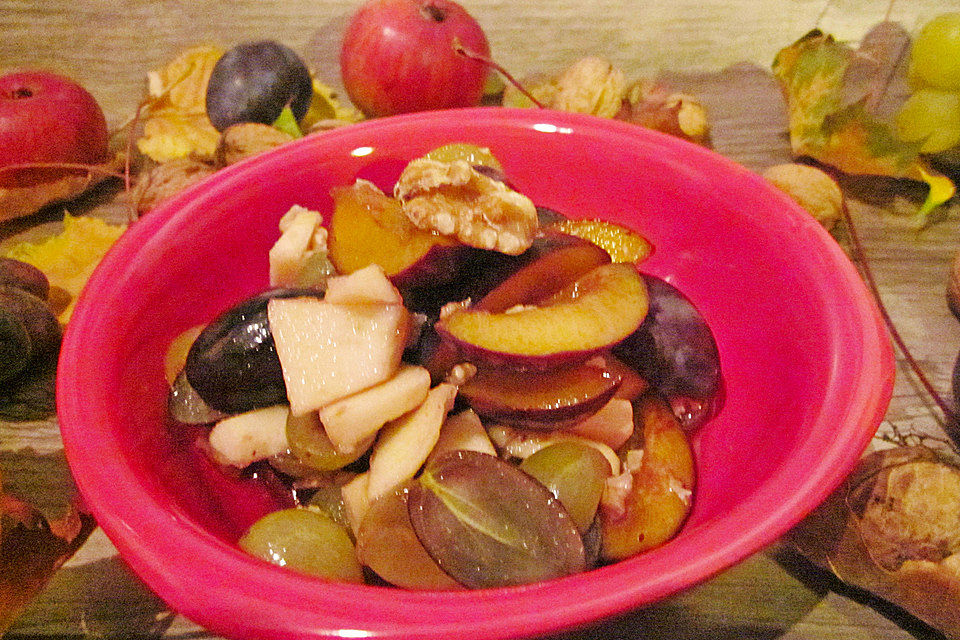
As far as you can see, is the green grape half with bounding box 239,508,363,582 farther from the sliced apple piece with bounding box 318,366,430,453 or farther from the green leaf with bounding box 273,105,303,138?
the green leaf with bounding box 273,105,303,138

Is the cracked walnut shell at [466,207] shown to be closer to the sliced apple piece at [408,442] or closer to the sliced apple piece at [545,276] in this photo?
the sliced apple piece at [545,276]

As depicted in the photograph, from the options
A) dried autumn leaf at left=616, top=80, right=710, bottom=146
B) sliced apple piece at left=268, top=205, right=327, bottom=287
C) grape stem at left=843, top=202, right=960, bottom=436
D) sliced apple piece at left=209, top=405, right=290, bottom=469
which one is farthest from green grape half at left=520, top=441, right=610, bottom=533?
dried autumn leaf at left=616, top=80, right=710, bottom=146

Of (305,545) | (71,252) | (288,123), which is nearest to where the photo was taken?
(305,545)

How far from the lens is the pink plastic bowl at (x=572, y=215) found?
390mm

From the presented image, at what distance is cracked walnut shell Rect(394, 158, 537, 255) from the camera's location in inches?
23.0

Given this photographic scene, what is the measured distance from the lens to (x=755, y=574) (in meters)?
0.63

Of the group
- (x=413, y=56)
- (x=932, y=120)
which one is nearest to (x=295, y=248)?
(x=413, y=56)

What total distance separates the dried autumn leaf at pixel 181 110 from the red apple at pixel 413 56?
12.1 inches

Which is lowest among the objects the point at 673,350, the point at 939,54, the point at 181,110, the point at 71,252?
the point at 71,252

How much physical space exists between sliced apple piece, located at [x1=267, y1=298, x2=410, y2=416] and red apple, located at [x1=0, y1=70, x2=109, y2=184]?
0.80 meters

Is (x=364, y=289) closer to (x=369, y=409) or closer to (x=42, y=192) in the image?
(x=369, y=409)

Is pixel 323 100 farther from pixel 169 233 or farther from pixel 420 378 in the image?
pixel 420 378

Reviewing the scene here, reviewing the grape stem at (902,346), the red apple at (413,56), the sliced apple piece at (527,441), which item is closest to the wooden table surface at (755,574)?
the grape stem at (902,346)

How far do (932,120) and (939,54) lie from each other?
0.36ft
